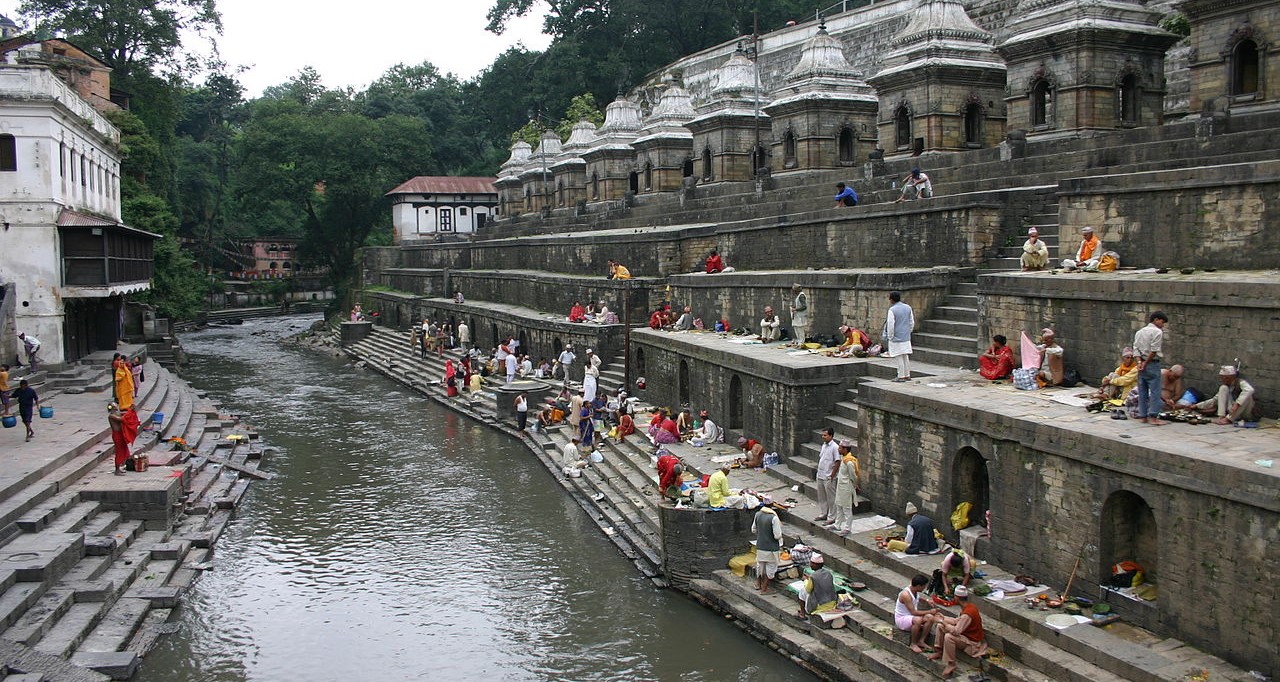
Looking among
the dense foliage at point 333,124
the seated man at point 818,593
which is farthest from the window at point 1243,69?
the dense foliage at point 333,124

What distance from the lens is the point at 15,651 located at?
8617 mm

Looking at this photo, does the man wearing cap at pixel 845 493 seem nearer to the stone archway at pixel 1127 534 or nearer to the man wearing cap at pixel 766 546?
the man wearing cap at pixel 766 546

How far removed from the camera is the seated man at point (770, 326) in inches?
629

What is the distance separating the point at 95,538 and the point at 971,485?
9488 mm

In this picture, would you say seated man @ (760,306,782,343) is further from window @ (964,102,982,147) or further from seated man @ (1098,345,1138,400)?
seated man @ (1098,345,1138,400)

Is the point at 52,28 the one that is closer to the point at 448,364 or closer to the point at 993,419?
the point at 448,364

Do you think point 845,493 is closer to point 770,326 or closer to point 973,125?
point 770,326

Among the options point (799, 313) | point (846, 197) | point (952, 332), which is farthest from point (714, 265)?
point (952, 332)

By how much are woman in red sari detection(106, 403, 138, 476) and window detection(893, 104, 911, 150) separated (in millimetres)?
14149

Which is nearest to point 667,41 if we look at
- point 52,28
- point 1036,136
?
point 52,28

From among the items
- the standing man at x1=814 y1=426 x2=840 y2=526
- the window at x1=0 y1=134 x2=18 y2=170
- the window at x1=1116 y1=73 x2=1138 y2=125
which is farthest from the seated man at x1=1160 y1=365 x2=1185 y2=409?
the window at x1=0 y1=134 x2=18 y2=170

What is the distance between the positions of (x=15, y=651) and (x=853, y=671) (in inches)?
280

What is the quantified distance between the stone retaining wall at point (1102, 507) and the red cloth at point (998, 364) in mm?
1287

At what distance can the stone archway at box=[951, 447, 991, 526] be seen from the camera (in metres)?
9.66
